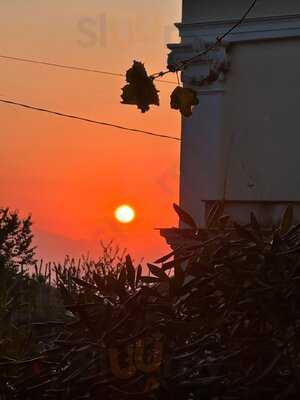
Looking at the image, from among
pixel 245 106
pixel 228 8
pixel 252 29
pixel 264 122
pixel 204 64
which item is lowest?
pixel 264 122

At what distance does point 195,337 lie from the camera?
1.76m

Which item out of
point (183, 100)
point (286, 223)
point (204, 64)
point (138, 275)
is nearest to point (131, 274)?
point (138, 275)

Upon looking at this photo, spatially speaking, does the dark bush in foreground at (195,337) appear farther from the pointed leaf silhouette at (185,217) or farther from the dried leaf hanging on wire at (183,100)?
the dried leaf hanging on wire at (183,100)

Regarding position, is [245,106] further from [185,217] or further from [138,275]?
[138,275]

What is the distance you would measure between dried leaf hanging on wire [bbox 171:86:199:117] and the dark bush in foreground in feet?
1.39

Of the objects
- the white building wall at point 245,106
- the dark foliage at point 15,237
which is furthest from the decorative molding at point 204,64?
the dark foliage at point 15,237

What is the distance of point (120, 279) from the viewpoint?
1873 mm

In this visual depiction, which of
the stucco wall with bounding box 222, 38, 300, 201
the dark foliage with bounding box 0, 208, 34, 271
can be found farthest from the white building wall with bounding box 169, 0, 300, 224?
the dark foliage with bounding box 0, 208, 34, 271

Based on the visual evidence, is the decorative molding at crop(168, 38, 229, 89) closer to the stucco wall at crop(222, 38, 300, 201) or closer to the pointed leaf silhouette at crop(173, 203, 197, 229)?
the stucco wall at crop(222, 38, 300, 201)

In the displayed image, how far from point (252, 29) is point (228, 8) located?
1.28ft

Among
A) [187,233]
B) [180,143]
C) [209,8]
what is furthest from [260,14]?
[187,233]

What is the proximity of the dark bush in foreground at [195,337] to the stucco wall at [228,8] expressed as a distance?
25.8 feet

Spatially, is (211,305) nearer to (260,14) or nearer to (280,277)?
(280,277)

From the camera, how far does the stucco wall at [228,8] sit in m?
9.24
